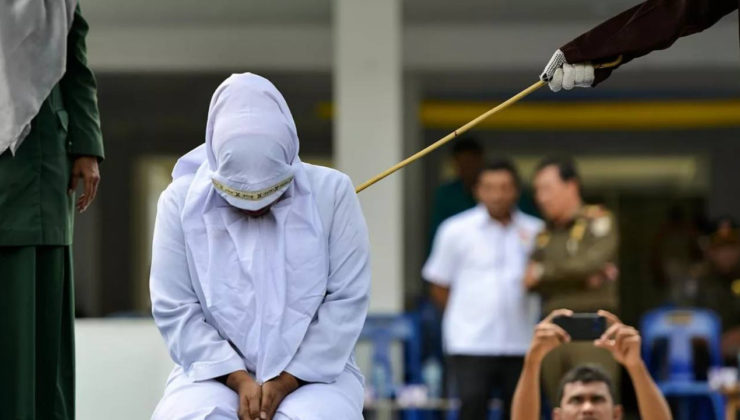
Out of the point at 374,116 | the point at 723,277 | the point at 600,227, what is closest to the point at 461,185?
the point at 374,116

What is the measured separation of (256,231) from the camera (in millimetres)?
3211

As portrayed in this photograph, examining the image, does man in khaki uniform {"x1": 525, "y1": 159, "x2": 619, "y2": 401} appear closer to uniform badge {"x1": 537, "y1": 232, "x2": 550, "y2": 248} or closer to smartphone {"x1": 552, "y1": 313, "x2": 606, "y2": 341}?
uniform badge {"x1": 537, "y1": 232, "x2": 550, "y2": 248}

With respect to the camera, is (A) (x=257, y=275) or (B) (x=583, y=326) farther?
(B) (x=583, y=326)

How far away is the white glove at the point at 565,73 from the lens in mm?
3574

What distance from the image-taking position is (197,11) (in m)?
9.88

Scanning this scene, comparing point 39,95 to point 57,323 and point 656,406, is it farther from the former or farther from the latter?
point 656,406

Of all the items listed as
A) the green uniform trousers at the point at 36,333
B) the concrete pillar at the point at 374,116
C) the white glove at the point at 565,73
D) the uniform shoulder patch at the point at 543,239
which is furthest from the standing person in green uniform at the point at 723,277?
the green uniform trousers at the point at 36,333

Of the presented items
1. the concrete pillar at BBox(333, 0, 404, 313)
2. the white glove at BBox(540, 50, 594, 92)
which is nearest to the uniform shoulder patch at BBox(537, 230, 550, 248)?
the white glove at BBox(540, 50, 594, 92)

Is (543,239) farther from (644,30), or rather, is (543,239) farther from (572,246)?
(644,30)

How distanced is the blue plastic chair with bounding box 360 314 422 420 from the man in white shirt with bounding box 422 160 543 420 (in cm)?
130

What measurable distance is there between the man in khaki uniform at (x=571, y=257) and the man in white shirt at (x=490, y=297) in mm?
198

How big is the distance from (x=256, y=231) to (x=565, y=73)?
3.40 ft

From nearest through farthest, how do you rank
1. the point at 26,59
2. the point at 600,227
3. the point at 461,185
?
the point at 26,59
the point at 600,227
the point at 461,185

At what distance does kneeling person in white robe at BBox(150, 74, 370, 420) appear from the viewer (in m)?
3.07
